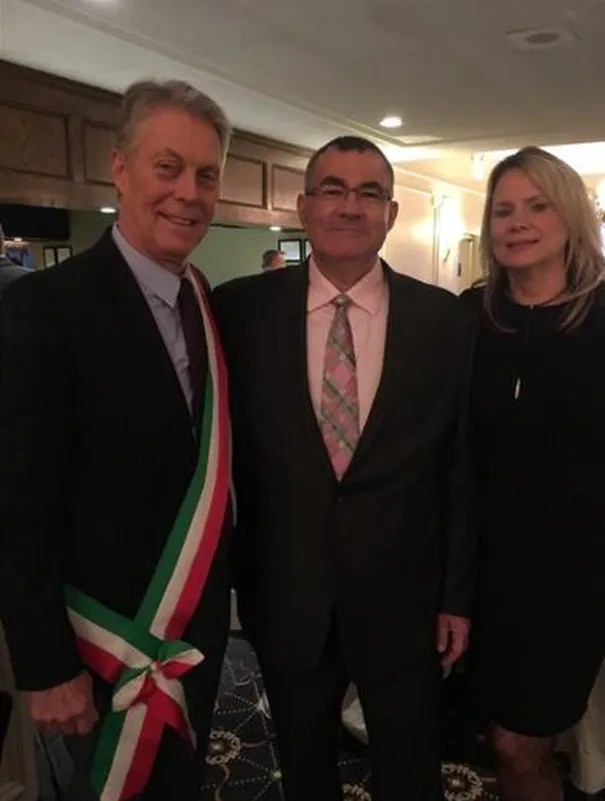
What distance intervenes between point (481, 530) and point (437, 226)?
265 inches

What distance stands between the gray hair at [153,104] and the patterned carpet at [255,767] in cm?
175

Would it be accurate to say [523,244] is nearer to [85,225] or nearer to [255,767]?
[255,767]

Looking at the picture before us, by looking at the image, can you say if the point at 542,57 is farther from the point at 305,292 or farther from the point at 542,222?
the point at 305,292

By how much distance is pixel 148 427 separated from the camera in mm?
1195

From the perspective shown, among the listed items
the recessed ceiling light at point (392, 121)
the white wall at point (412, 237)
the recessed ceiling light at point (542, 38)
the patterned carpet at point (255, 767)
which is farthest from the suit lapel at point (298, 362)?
the white wall at point (412, 237)

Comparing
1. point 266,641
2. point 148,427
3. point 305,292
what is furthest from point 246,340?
point 266,641

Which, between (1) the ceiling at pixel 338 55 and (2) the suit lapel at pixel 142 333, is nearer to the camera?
(2) the suit lapel at pixel 142 333

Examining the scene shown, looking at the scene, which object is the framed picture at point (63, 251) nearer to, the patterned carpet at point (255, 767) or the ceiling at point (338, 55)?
the ceiling at point (338, 55)

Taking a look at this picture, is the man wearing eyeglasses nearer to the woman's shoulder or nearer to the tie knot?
the tie knot

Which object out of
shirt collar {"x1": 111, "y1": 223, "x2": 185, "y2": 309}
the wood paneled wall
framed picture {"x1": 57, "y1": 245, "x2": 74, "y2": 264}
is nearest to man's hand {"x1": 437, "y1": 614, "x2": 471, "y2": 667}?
shirt collar {"x1": 111, "y1": 223, "x2": 185, "y2": 309}

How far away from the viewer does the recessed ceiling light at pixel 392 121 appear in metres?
4.68

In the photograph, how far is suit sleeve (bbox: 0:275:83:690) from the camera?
1.10 meters

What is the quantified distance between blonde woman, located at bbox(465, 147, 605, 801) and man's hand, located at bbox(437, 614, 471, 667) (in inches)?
3.4

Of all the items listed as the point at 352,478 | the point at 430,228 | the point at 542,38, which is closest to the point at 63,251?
the point at 542,38
